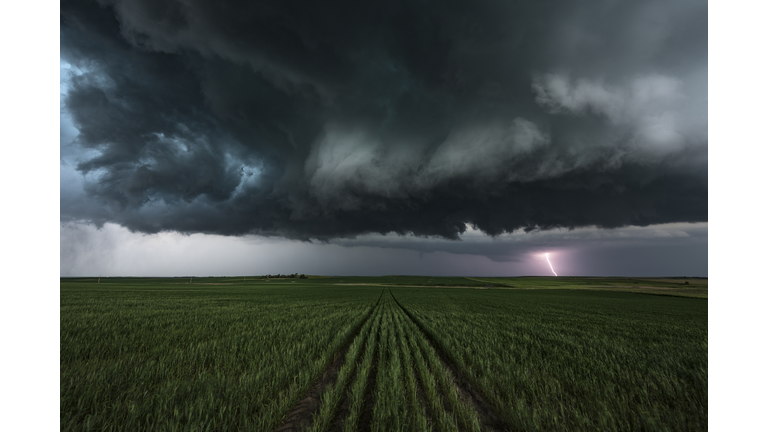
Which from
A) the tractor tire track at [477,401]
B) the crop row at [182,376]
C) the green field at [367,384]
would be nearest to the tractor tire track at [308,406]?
the green field at [367,384]

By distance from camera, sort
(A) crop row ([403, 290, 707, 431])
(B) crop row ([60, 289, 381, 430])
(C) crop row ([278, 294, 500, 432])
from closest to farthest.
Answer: (B) crop row ([60, 289, 381, 430])
(C) crop row ([278, 294, 500, 432])
(A) crop row ([403, 290, 707, 431])

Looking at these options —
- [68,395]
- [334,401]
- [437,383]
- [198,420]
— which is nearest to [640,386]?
[437,383]

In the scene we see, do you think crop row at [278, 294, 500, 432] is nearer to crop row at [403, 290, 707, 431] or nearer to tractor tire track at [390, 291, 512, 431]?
tractor tire track at [390, 291, 512, 431]

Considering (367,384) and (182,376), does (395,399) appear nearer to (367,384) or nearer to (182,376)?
(367,384)

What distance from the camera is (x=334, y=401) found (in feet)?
17.3

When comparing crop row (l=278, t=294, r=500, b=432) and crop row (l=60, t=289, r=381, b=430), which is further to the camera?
crop row (l=278, t=294, r=500, b=432)

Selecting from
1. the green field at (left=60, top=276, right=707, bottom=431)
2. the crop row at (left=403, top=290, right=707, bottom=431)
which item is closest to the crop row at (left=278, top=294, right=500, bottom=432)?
the green field at (left=60, top=276, right=707, bottom=431)

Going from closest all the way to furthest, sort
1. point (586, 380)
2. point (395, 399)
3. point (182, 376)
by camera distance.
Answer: point (395, 399), point (182, 376), point (586, 380)

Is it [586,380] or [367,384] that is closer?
[367,384]

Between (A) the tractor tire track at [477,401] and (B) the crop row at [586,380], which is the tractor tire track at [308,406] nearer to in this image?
(A) the tractor tire track at [477,401]

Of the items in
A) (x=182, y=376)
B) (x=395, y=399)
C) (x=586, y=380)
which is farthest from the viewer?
(x=586, y=380)

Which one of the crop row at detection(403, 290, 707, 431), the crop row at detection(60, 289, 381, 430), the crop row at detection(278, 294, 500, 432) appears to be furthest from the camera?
the crop row at detection(403, 290, 707, 431)

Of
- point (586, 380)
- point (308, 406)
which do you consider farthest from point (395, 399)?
point (586, 380)

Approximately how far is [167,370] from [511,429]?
329 inches
